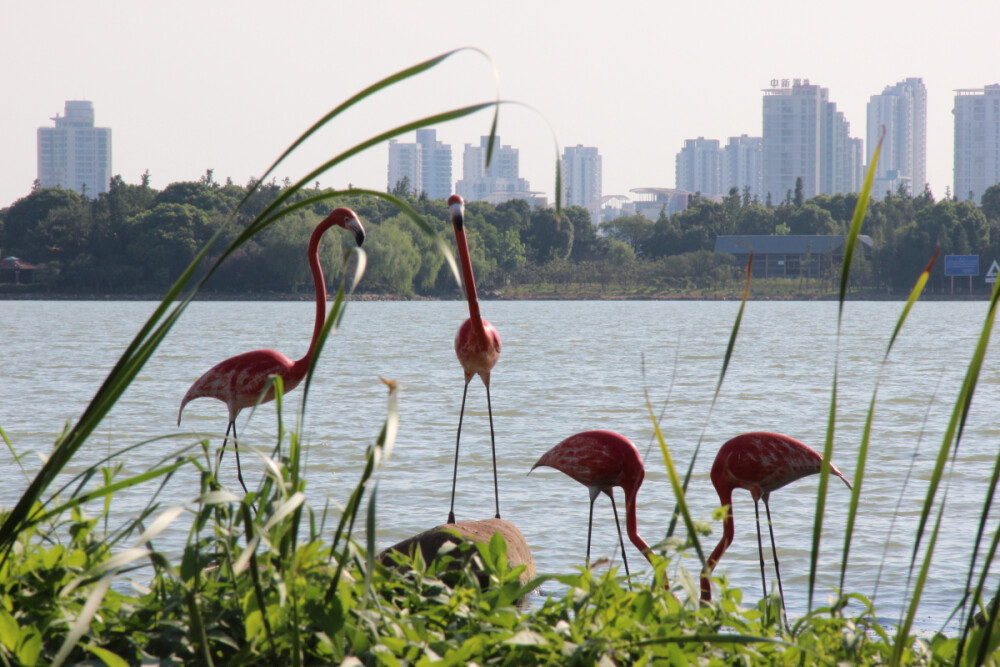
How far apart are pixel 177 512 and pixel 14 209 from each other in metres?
71.5

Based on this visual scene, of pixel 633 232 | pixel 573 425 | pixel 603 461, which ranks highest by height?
pixel 633 232

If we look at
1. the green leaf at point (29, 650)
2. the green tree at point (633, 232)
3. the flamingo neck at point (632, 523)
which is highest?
the green tree at point (633, 232)

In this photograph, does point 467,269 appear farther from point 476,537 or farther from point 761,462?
point 761,462

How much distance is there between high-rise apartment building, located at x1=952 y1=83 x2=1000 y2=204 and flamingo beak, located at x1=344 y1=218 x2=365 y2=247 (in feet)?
611

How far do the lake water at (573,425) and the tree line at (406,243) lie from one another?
29.1 m

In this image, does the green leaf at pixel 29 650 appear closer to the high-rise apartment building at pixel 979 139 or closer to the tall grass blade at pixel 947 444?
the tall grass blade at pixel 947 444

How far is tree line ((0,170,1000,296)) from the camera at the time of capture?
Result: 59625 millimetres

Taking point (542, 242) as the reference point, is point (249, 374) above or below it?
below

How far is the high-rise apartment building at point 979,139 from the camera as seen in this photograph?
174m

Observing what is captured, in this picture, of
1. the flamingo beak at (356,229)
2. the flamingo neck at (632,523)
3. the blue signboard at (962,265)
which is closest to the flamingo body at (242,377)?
the flamingo beak at (356,229)

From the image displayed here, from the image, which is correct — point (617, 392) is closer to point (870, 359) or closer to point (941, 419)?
point (941, 419)

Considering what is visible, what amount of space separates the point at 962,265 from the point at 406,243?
3311 cm

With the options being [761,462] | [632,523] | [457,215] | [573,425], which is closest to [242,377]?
[457,215]

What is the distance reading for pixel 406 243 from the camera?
59.0 metres
